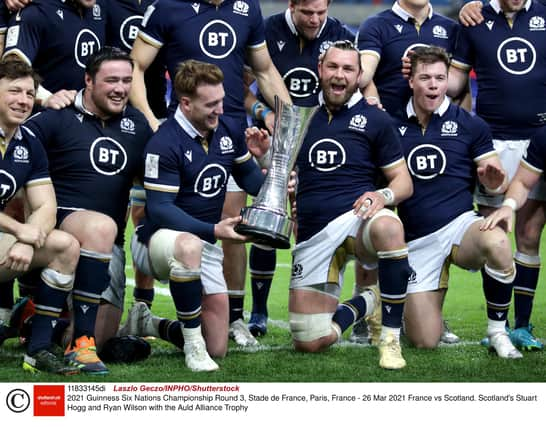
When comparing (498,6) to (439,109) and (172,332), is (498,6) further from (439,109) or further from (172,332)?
(172,332)

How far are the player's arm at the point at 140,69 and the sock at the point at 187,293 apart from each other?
998 millimetres

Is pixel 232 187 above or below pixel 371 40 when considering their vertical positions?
below

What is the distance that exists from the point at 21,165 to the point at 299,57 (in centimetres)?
183

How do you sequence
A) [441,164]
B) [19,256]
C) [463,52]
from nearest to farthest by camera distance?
[19,256], [441,164], [463,52]

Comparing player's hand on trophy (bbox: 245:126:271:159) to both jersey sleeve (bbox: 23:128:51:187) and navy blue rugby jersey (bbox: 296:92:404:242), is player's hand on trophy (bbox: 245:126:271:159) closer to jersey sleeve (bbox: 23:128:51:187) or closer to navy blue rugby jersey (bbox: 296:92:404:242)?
navy blue rugby jersey (bbox: 296:92:404:242)

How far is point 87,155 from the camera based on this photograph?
5.11m

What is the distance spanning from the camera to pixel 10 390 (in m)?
4.36

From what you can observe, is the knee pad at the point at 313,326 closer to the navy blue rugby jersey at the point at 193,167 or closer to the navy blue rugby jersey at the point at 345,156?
the navy blue rugby jersey at the point at 345,156

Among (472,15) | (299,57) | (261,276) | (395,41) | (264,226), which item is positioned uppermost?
(472,15)

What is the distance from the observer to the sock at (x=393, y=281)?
5027 mm

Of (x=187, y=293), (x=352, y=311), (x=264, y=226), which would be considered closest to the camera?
(x=264, y=226)

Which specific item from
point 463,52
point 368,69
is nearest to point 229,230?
point 368,69

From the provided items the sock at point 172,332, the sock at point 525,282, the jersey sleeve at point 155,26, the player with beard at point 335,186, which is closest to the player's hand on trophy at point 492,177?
the player with beard at point 335,186

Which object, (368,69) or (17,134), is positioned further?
(368,69)
